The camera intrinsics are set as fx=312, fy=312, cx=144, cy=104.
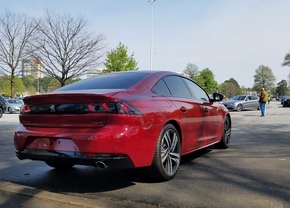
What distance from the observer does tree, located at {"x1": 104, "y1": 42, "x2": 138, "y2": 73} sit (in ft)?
115

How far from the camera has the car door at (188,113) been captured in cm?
431

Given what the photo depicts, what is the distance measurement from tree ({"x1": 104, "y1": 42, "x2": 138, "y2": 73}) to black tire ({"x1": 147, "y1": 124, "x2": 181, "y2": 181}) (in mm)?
30980

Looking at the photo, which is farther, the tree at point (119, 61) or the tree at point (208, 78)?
the tree at point (208, 78)

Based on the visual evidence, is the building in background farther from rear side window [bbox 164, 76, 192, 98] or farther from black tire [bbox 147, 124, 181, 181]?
black tire [bbox 147, 124, 181, 181]

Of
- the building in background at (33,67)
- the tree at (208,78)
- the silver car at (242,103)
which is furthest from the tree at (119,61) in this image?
the tree at (208,78)

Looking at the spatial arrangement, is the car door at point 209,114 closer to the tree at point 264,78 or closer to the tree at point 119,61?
the tree at point 119,61

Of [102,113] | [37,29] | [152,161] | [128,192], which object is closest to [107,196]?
[128,192]

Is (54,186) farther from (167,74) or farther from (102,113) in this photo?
(167,74)

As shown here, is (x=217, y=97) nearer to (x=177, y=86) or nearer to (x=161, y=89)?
(x=177, y=86)

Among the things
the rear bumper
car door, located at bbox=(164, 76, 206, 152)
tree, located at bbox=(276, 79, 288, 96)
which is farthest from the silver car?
tree, located at bbox=(276, 79, 288, 96)

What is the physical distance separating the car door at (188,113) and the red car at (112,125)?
25 millimetres

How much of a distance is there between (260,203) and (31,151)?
2.52 metres

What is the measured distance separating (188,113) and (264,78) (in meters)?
93.7

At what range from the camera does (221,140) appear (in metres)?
6.07
